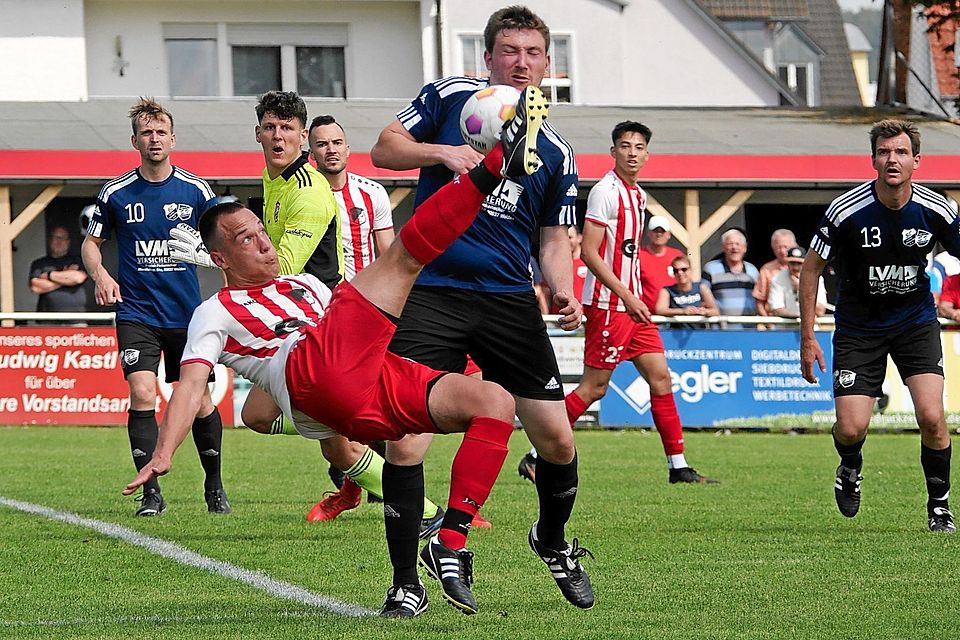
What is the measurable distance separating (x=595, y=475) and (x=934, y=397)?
3660mm

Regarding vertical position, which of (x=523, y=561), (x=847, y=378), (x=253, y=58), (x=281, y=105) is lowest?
(x=523, y=561)

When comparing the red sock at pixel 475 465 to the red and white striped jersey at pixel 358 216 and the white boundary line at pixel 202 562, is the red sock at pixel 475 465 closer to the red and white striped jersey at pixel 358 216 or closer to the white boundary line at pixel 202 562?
the white boundary line at pixel 202 562

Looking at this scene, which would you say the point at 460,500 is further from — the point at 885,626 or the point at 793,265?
the point at 793,265

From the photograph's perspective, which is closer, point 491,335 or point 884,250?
point 491,335

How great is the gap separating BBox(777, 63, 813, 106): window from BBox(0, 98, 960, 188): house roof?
37.9 m

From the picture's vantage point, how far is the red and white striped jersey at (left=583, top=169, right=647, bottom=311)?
11.0 meters

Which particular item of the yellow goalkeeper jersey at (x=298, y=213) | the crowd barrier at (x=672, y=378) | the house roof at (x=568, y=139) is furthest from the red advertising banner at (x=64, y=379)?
the yellow goalkeeper jersey at (x=298, y=213)

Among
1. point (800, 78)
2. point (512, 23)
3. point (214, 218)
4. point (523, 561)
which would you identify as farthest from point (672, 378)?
point (800, 78)

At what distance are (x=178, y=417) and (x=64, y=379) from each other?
1146 centimetres

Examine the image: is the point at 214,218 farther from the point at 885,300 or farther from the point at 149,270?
the point at 885,300

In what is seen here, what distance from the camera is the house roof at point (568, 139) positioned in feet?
66.0

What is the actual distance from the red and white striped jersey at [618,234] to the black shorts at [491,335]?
194 inches

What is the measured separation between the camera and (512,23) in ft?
20.0

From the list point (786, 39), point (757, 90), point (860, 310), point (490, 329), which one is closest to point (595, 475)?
point (860, 310)
